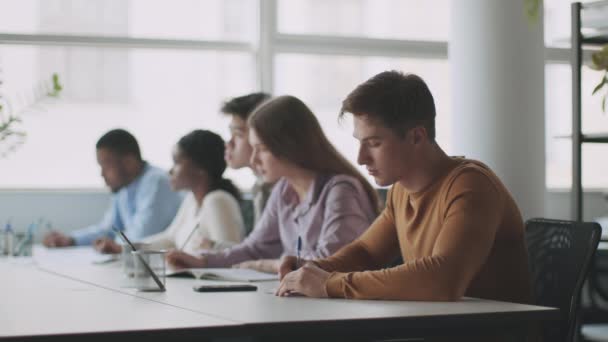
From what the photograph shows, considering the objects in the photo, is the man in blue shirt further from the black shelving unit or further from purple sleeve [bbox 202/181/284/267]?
the black shelving unit

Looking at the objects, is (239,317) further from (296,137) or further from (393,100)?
(296,137)

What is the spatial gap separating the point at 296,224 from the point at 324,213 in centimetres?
21

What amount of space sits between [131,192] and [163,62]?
1.14 m

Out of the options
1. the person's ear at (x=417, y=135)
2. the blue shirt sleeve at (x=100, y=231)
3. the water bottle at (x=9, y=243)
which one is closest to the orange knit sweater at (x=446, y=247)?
the person's ear at (x=417, y=135)

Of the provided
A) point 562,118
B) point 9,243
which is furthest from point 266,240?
point 562,118

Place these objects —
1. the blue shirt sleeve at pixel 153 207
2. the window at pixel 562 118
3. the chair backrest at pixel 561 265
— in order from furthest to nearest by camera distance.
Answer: the window at pixel 562 118, the blue shirt sleeve at pixel 153 207, the chair backrest at pixel 561 265

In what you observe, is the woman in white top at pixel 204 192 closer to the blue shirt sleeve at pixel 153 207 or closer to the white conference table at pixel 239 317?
the blue shirt sleeve at pixel 153 207

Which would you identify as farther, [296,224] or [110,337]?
[296,224]

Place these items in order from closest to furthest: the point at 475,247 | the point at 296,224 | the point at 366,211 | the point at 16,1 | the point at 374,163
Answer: the point at 475,247, the point at 374,163, the point at 366,211, the point at 296,224, the point at 16,1

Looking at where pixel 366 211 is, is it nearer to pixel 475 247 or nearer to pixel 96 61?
pixel 475 247

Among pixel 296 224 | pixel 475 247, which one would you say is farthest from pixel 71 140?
pixel 475 247

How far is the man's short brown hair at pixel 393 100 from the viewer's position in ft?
7.29

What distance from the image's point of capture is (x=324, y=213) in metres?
2.98

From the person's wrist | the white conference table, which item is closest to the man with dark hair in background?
the person's wrist
